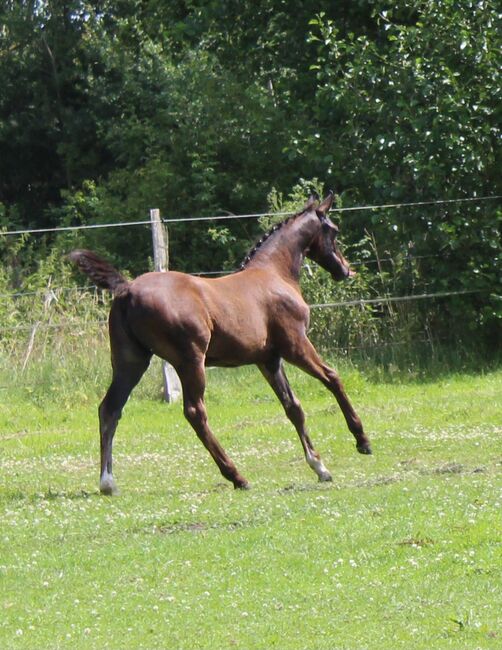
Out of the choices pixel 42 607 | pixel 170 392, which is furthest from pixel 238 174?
pixel 42 607

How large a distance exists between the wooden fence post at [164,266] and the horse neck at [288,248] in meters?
4.15

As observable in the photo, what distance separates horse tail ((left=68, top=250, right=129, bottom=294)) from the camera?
11.1 m

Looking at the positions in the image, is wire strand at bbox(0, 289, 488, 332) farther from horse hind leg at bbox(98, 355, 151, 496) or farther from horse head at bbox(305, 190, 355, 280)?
horse hind leg at bbox(98, 355, 151, 496)

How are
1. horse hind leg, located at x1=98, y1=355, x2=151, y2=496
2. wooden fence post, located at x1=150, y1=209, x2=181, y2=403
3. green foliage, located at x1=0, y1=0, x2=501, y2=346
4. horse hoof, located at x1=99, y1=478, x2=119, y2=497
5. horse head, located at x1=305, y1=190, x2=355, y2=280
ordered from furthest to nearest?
green foliage, located at x1=0, y1=0, x2=501, y2=346 < wooden fence post, located at x1=150, y1=209, x2=181, y2=403 < horse head, located at x1=305, y1=190, x2=355, y2=280 < horse hind leg, located at x1=98, y1=355, x2=151, y2=496 < horse hoof, located at x1=99, y1=478, x2=119, y2=497

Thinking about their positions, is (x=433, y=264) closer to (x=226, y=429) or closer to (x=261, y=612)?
(x=226, y=429)

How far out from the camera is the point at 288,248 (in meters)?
12.6

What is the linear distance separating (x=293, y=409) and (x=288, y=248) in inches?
65.0

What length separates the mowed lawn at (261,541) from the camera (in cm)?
687

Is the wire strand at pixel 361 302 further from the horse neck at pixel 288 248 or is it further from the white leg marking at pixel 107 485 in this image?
the white leg marking at pixel 107 485

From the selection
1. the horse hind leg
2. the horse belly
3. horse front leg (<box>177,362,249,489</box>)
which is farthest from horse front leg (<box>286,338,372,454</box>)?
the horse hind leg

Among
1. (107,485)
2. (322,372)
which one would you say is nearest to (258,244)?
(322,372)

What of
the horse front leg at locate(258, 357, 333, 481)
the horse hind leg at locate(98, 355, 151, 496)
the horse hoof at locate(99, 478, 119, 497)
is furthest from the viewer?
the horse front leg at locate(258, 357, 333, 481)

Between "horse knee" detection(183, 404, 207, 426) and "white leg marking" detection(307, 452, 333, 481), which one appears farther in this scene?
"white leg marking" detection(307, 452, 333, 481)

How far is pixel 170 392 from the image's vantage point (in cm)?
1669
